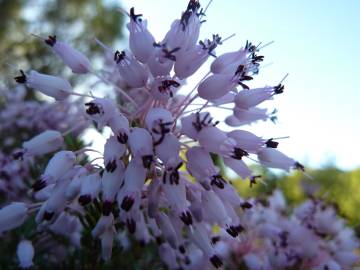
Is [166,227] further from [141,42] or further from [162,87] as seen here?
[141,42]

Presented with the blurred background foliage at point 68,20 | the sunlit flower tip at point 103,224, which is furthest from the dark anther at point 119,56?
the blurred background foliage at point 68,20

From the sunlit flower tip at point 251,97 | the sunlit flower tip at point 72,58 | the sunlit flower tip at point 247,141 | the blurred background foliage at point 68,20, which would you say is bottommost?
the blurred background foliage at point 68,20

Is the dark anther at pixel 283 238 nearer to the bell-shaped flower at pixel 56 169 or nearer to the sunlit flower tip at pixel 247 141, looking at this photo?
the sunlit flower tip at pixel 247 141

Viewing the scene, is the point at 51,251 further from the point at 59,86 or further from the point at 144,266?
the point at 59,86

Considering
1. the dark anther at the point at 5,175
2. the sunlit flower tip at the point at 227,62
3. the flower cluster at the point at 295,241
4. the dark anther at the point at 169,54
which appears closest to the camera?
the dark anther at the point at 169,54

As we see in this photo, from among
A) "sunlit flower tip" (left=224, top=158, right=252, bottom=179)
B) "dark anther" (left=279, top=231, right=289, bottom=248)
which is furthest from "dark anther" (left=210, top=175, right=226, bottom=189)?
"dark anther" (left=279, top=231, right=289, bottom=248)

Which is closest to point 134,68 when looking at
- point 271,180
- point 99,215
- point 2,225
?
point 99,215
